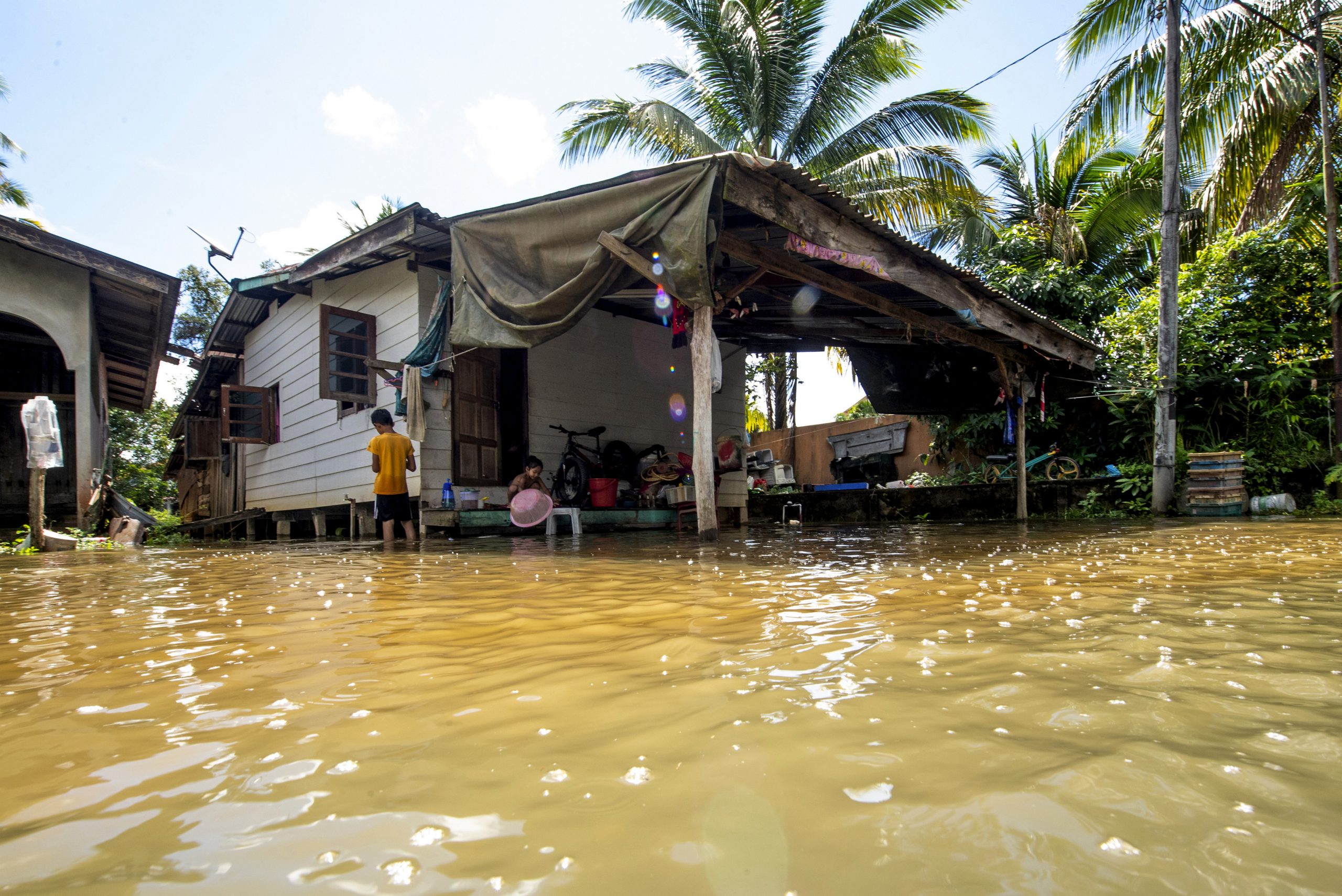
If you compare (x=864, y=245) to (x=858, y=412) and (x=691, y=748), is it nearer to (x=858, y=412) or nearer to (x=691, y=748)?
(x=691, y=748)

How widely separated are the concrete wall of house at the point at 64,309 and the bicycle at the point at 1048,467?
1320cm

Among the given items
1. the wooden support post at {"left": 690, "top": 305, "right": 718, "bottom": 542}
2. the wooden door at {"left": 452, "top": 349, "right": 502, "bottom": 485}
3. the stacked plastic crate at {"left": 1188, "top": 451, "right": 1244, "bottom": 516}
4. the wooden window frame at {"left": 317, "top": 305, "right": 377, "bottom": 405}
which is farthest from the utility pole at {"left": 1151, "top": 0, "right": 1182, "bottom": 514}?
the wooden window frame at {"left": 317, "top": 305, "right": 377, "bottom": 405}

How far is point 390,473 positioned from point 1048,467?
1099 cm

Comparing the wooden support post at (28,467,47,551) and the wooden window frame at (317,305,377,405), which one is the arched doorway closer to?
the wooden support post at (28,467,47,551)

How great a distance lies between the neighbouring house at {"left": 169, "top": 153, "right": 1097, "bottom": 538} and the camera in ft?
19.5

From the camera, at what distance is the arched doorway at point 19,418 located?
10859 millimetres

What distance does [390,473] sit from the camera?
295 inches

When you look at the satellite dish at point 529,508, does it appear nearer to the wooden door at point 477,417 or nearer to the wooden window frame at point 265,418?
the wooden door at point 477,417

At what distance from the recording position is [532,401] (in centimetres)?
949

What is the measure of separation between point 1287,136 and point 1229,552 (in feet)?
35.0

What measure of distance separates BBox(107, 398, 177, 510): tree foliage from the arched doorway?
4614 mm

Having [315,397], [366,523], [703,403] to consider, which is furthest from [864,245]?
[315,397]

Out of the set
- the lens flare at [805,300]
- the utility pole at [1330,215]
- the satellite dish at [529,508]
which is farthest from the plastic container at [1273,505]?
the satellite dish at [529,508]

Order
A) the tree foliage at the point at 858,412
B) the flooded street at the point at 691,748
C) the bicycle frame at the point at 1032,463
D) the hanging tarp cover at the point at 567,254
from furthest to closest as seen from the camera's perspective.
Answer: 1. the tree foliage at the point at 858,412
2. the bicycle frame at the point at 1032,463
3. the hanging tarp cover at the point at 567,254
4. the flooded street at the point at 691,748
